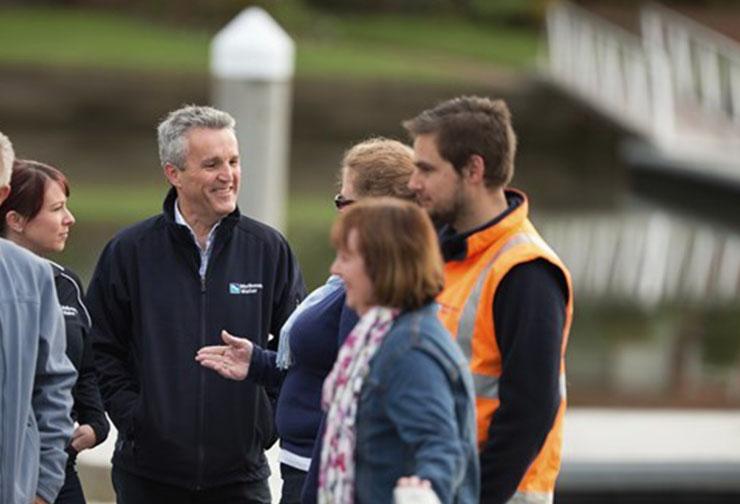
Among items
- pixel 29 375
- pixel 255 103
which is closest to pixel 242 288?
pixel 29 375

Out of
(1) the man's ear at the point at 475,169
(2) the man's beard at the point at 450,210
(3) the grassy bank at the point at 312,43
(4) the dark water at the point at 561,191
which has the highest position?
(1) the man's ear at the point at 475,169

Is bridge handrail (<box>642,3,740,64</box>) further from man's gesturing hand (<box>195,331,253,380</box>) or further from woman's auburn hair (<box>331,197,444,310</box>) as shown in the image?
woman's auburn hair (<box>331,197,444,310</box>)

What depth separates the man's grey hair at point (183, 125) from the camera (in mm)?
4629

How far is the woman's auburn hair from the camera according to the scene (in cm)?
342

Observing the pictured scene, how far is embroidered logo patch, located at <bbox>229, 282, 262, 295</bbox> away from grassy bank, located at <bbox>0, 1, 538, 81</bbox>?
23.1 metres

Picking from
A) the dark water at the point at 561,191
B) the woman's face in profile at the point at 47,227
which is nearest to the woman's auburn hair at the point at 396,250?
the woman's face in profile at the point at 47,227

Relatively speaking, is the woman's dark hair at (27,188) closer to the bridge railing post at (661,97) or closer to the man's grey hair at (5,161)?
the man's grey hair at (5,161)

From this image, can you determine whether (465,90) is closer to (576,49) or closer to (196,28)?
(576,49)

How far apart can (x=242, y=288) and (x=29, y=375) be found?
0.89 meters

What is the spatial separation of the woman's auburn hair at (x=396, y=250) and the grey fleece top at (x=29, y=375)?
761 millimetres

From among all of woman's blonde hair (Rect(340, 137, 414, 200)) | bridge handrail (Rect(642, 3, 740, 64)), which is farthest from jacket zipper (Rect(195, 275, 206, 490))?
bridge handrail (Rect(642, 3, 740, 64))

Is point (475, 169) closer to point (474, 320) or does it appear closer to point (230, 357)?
point (474, 320)

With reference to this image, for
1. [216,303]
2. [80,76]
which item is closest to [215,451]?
[216,303]

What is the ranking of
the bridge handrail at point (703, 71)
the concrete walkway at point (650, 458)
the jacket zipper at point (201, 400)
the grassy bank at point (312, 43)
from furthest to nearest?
the grassy bank at point (312, 43) → the bridge handrail at point (703, 71) → the concrete walkway at point (650, 458) → the jacket zipper at point (201, 400)
